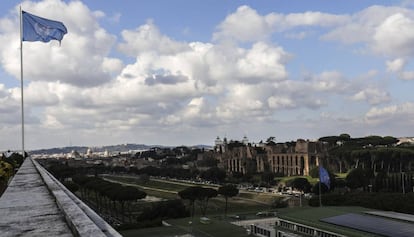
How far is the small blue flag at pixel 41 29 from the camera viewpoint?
27.0m

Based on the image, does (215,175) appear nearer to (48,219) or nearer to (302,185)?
(302,185)

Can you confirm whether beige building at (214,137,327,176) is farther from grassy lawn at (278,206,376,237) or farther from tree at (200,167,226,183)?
grassy lawn at (278,206,376,237)

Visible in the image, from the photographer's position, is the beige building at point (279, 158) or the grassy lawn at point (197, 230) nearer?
the grassy lawn at point (197, 230)

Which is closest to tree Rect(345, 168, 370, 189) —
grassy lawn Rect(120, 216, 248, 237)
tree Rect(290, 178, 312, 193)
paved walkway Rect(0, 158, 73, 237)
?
tree Rect(290, 178, 312, 193)

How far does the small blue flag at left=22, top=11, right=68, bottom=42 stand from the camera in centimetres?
2703

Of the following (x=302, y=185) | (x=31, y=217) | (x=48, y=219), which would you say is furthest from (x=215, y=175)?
(x=48, y=219)

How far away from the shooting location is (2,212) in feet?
28.0

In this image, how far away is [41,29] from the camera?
90.4ft

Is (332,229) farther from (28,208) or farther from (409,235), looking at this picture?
(28,208)

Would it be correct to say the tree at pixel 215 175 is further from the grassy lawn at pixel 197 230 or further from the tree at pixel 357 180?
the grassy lawn at pixel 197 230

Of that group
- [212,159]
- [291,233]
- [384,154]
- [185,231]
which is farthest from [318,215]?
[212,159]

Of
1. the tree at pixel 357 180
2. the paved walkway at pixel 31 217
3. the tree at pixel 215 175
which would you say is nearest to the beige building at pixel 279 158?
the tree at pixel 215 175

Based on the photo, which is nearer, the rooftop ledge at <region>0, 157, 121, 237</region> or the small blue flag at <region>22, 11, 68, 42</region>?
the rooftop ledge at <region>0, 157, 121, 237</region>

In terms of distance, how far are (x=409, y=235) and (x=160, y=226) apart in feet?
97.9
